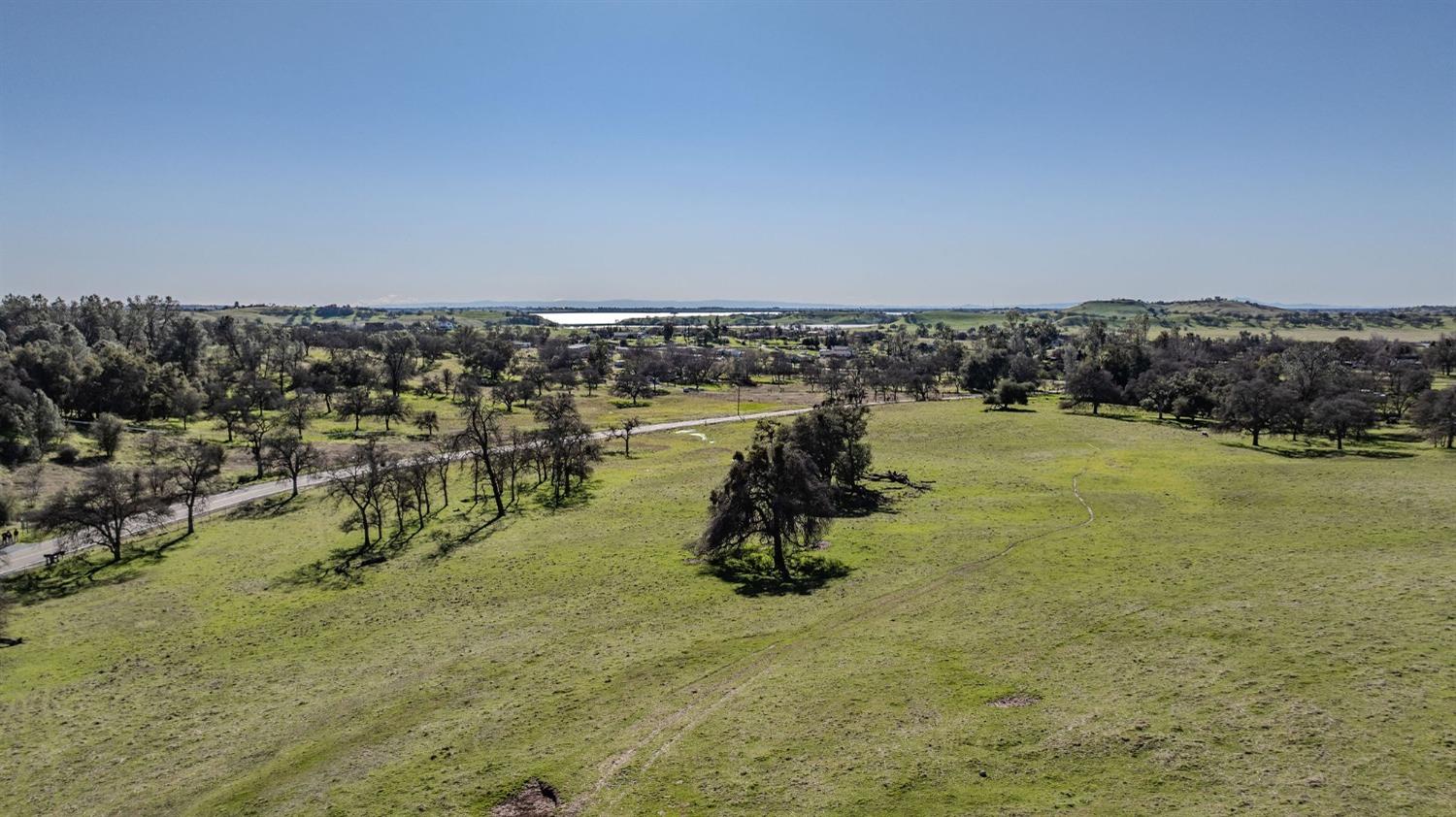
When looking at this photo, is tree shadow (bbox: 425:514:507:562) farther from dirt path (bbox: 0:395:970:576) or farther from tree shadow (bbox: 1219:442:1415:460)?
tree shadow (bbox: 1219:442:1415:460)

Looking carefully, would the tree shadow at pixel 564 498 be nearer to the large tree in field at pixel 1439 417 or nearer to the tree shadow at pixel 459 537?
the tree shadow at pixel 459 537

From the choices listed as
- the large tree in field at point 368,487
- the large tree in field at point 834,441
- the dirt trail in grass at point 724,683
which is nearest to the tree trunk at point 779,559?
the dirt trail in grass at point 724,683

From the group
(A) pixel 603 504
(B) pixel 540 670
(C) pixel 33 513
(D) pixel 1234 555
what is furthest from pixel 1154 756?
(C) pixel 33 513

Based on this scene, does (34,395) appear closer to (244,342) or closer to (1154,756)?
(244,342)

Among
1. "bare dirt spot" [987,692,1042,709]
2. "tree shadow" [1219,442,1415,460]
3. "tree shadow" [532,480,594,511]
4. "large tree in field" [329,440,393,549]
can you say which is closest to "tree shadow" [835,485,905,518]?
"tree shadow" [532,480,594,511]

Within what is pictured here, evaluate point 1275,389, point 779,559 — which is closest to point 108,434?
point 779,559

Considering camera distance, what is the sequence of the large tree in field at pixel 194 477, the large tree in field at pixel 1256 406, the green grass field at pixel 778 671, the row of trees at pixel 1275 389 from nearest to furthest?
the green grass field at pixel 778 671 → the large tree in field at pixel 194 477 → the row of trees at pixel 1275 389 → the large tree in field at pixel 1256 406
